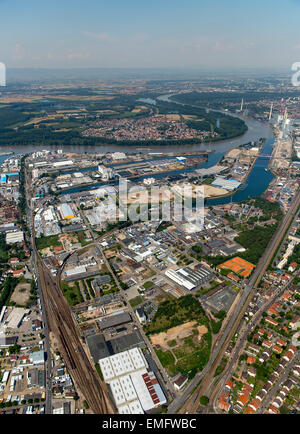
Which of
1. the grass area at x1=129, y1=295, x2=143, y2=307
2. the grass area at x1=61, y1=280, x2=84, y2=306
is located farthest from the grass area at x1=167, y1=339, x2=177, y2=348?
the grass area at x1=61, y1=280, x2=84, y2=306

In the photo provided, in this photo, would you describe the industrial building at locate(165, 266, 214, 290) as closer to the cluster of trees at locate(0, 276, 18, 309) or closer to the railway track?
the railway track

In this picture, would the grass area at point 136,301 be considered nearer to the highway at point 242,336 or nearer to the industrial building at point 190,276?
the industrial building at point 190,276

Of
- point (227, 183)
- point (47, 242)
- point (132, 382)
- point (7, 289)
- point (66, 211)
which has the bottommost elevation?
point (132, 382)

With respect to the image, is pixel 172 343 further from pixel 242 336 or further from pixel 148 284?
pixel 148 284

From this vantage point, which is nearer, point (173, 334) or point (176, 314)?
point (173, 334)

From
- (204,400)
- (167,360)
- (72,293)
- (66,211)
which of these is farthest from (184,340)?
(66,211)

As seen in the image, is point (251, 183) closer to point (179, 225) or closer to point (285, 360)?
point (179, 225)
